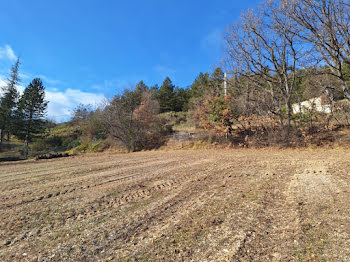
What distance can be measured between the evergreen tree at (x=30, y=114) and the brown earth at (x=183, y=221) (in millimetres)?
23152

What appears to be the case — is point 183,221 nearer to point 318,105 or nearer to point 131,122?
point 318,105

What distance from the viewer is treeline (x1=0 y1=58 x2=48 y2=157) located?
22156 mm

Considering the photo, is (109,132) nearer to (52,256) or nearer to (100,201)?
(100,201)

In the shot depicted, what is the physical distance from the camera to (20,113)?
76.7ft

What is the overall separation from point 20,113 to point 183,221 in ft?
92.6

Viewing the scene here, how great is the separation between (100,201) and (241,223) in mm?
2514

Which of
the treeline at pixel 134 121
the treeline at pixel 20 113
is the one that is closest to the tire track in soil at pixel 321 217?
the treeline at pixel 134 121

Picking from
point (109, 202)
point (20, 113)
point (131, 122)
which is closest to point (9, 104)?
point (20, 113)

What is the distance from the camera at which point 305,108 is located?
38.2 feet

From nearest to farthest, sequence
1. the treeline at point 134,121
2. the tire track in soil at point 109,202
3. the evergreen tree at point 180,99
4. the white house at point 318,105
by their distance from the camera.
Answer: the tire track in soil at point 109,202 → the white house at point 318,105 → the treeline at point 134,121 → the evergreen tree at point 180,99

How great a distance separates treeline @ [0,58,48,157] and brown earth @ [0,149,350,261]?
73.4 feet

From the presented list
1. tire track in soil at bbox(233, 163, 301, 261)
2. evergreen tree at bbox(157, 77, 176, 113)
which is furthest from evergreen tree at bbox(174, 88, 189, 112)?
tire track in soil at bbox(233, 163, 301, 261)

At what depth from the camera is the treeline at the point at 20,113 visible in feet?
72.7

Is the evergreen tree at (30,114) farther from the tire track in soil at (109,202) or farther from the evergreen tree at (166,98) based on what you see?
the tire track in soil at (109,202)
